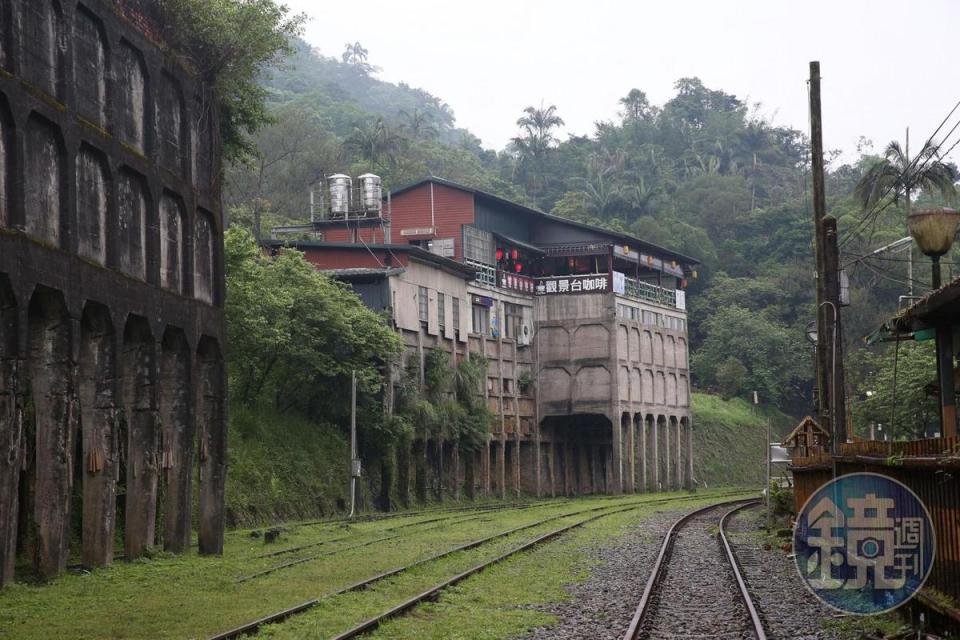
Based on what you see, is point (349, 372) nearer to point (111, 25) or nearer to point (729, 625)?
point (111, 25)

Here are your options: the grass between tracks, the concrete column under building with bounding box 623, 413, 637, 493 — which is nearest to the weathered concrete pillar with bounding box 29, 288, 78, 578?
the grass between tracks

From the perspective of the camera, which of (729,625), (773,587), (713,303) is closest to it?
(729,625)

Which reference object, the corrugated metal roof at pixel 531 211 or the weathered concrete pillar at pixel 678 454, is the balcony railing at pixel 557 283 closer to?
the corrugated metal roof at pixel 531 211

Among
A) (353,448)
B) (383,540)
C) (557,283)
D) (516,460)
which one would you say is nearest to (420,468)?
(353,448)

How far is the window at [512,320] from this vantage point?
7050 centimetres

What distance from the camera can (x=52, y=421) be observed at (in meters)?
24.2

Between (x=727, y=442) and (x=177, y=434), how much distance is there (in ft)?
213

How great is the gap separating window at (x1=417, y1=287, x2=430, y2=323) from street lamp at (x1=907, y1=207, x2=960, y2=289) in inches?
1530

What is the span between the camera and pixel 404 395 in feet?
186

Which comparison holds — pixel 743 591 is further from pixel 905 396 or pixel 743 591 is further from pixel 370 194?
pixel 370 194

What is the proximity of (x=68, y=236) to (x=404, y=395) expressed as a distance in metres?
32.5

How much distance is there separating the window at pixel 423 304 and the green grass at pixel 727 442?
3098 cm

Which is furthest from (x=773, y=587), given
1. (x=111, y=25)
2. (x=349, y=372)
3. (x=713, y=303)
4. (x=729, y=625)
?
(x=713, y=303)

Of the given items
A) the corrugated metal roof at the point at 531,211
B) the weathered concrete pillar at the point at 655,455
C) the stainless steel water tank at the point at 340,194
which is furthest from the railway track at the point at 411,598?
the weathered concrete pillar at the point at 655,455
